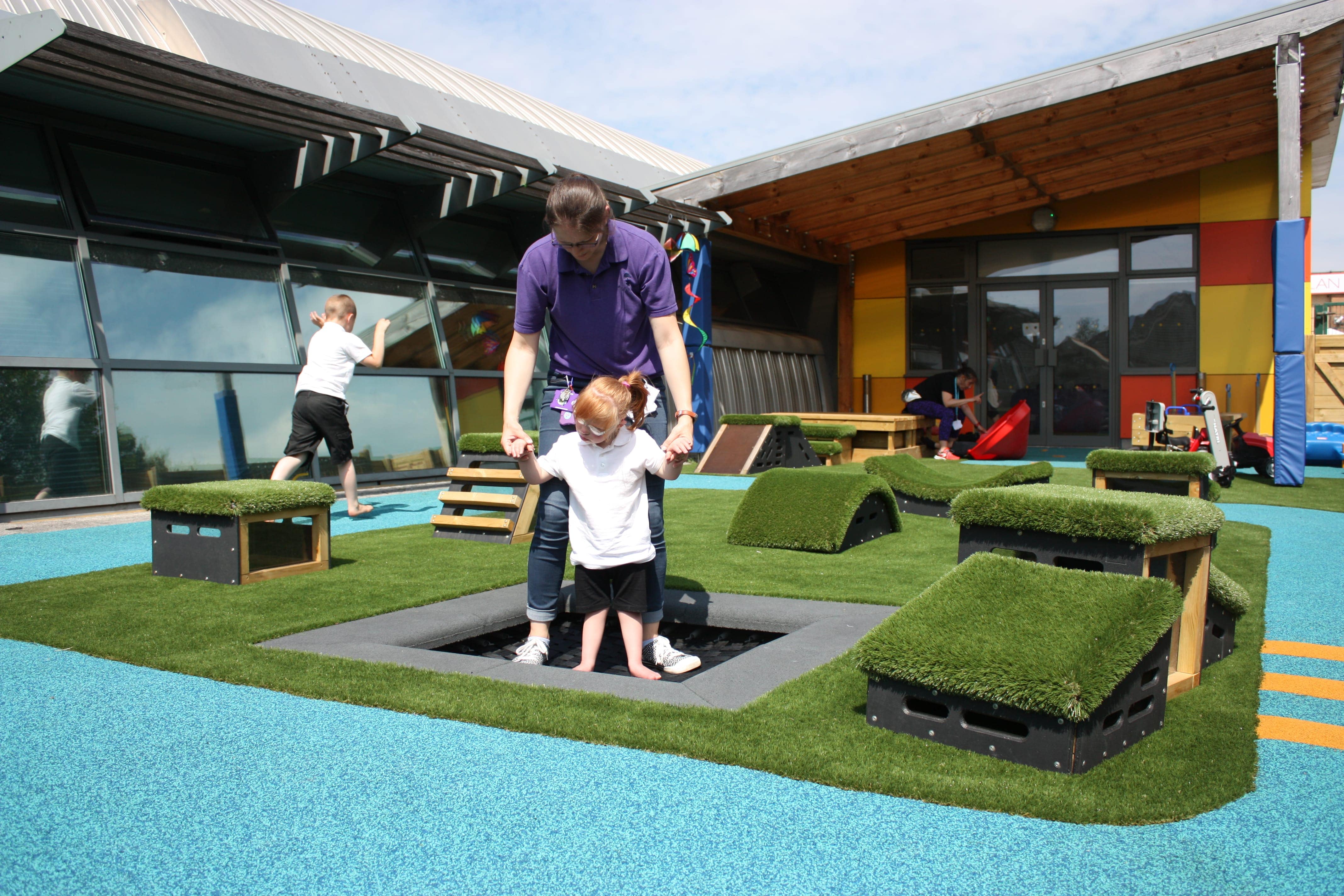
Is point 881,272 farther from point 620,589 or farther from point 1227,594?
point 620,589

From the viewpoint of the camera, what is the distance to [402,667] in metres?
3.32

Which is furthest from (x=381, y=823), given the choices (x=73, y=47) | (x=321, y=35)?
(x=321, y=35)

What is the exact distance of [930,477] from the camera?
24.7 feet

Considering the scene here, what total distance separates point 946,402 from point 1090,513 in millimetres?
11261

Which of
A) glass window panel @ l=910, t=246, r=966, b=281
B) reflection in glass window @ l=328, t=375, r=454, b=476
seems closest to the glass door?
glass window panel @ l=910, t=246, r=966, b=281

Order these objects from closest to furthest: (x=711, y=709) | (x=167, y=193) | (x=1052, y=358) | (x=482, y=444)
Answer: (x=711, y=709) → (x=482, y=444) → (x=167, y=193) → (x=1052, y=358)

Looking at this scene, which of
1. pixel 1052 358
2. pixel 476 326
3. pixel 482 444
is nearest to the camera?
pixel 482 444

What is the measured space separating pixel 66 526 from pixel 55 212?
2.62 metres

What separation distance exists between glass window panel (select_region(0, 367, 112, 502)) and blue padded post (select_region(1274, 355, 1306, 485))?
11.4m

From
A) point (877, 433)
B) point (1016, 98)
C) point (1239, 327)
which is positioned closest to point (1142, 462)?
point (1016, 98)

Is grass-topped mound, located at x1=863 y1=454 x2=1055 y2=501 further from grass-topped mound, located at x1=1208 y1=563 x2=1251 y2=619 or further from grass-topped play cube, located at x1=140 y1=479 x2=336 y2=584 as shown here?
grass-topped play cube, located at x1=140 y1=479 x2=336 y2=584

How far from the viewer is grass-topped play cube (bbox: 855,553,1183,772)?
2.38 m

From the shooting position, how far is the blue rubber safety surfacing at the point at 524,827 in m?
1.91

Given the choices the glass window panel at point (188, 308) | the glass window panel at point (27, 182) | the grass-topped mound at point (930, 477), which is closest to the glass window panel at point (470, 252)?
the glass window panel at point (188, 308)
